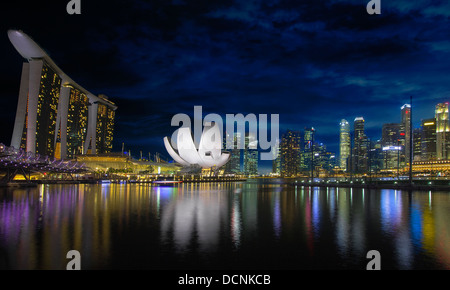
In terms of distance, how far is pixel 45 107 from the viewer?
75.9 metres

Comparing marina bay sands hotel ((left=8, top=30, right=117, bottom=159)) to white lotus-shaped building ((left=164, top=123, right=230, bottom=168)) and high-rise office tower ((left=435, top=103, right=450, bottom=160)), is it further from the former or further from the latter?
high-rise office tower ((left=435, top=103, right=450, bottom=160))

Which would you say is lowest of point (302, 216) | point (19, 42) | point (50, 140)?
point (302, 216)

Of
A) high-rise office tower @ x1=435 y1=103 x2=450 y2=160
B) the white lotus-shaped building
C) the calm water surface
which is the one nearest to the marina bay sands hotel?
the white lotus-shaped building

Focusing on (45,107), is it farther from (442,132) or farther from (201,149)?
(442,132)

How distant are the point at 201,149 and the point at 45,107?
35343mm

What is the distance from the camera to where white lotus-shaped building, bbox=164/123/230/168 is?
8531 cm

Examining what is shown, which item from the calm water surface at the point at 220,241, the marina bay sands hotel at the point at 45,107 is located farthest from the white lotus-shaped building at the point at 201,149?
the calm water surface at the point at 220,241

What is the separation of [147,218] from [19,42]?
6621 cm

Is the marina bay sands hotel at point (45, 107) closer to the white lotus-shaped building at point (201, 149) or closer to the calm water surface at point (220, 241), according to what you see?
the white lotus-shaped building at point (201, 149)

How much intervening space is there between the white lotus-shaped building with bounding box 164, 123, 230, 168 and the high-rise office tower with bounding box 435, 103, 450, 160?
8256 cm

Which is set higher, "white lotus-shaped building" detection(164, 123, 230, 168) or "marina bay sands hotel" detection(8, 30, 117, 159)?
"marina bay sands hotel" detection(8, 30, 117, 159)

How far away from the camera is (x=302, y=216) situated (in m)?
14.4
